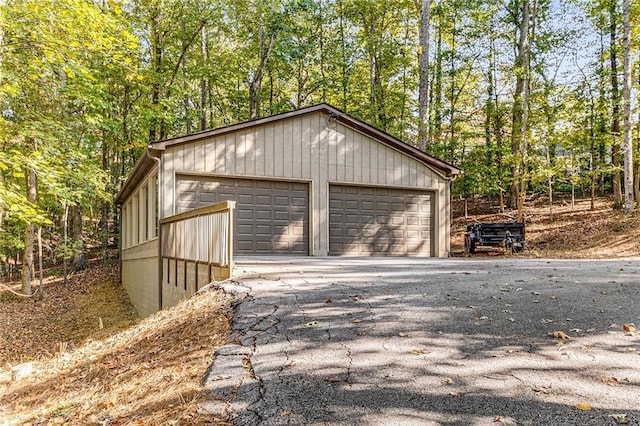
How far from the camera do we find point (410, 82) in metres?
23.6

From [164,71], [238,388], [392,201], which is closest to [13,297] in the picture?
[164,71]

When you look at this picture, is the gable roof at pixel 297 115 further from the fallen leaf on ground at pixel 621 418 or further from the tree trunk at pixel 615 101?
the fallen leaf on ground at pixel 621 418

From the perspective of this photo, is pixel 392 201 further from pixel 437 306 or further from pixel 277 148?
pixel 437 306

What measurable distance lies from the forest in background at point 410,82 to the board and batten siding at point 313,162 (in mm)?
3811

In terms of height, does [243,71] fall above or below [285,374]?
above

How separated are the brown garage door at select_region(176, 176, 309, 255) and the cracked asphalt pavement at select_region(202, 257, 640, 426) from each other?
223 inches

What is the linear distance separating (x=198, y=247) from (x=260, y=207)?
4.55 meters

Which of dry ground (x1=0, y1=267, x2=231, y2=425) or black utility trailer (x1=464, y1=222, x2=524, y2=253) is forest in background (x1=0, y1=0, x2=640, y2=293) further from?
dry ground (x1=0, y1=267, x2=231, y2=425)

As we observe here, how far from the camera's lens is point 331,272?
7.16 m

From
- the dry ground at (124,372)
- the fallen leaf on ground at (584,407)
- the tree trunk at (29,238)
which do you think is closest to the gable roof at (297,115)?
the tree trunk at (29,238)

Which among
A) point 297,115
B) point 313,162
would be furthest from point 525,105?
point 297,115

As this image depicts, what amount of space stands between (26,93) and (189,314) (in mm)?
10911

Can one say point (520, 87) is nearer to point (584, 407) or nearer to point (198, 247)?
point (198, 247)

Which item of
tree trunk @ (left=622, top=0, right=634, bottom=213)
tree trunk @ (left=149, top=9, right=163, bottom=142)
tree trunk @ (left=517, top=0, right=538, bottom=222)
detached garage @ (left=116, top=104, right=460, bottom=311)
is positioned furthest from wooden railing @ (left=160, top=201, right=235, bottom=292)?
tree trunk @ (left=622, top=0, right=634, bottom=213)
